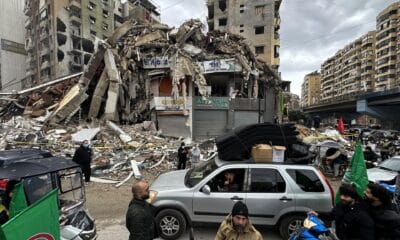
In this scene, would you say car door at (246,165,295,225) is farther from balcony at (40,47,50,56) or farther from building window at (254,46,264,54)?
balcony at (40,47,50,56)

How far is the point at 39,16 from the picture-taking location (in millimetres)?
48656

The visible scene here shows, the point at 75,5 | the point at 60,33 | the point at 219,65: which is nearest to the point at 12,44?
the point at 60,33

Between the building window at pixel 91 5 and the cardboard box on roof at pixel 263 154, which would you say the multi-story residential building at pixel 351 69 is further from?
the cardboard box on roof at pixel 263 154

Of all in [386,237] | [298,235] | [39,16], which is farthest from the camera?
[39,16]

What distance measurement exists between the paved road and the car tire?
26 centimetres

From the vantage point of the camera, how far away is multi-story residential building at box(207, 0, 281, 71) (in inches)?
1687

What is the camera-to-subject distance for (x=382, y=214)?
3531mm

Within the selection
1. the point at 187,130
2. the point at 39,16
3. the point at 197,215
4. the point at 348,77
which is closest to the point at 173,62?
the point at 187,130

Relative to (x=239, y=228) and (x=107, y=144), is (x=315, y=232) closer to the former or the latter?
(x=239, y=228)

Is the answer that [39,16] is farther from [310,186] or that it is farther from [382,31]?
[382,31]

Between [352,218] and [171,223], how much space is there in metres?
3.39

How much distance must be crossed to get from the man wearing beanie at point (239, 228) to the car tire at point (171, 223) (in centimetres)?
281

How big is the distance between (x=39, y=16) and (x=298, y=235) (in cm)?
5687

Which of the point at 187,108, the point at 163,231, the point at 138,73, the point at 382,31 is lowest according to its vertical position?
the point at 163,231
